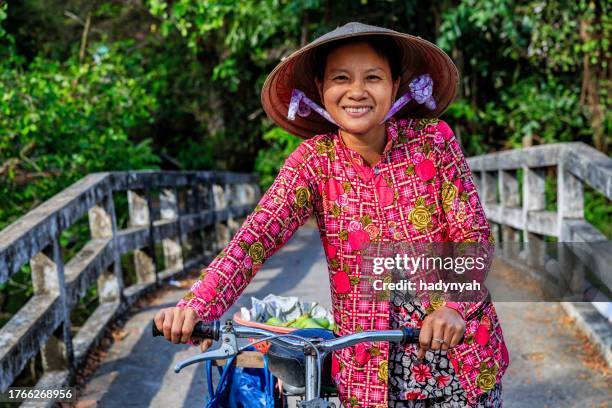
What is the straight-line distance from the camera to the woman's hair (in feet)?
7.91

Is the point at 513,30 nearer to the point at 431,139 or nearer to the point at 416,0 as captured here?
the point at 416,0

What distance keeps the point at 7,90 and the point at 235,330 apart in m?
5.98

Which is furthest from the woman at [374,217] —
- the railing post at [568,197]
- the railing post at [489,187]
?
the railing post at [489,187]

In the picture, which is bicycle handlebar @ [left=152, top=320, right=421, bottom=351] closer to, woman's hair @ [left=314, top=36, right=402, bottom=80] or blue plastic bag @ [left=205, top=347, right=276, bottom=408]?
blue plastic bag @ [left=205, top=347, right=276, bottom=408]

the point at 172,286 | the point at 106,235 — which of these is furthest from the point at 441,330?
the point at 172,286

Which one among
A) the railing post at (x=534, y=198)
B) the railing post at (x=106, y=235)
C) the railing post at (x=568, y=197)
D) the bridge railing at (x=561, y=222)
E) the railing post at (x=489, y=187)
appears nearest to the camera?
the bridge railing at (x=561, y=222)

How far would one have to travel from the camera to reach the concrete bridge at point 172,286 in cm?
421

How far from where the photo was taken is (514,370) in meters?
4.70

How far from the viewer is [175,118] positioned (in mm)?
18062

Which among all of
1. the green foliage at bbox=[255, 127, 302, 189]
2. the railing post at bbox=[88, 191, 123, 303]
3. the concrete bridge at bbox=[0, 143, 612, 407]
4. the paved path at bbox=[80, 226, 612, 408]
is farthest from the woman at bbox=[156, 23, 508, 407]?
the green foliage at bbox=[255, 127, 302, 189]

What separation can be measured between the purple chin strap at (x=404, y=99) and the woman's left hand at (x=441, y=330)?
761 mm

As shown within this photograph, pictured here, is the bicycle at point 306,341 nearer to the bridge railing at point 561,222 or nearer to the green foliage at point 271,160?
the bridge railing at point 561,222

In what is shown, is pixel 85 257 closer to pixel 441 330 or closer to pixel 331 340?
pixel 331 340

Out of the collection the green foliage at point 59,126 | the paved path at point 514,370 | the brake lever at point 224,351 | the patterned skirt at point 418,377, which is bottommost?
the paved path at point 514,370
